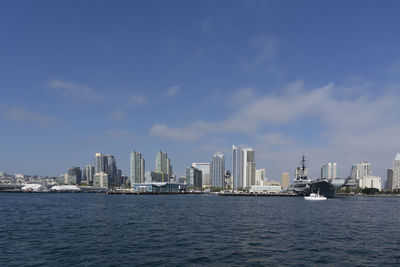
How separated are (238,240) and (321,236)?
14.1 m

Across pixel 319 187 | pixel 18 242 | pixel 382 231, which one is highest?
pixel 18 242

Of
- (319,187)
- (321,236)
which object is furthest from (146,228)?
(319,187)

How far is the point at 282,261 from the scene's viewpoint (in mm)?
29078

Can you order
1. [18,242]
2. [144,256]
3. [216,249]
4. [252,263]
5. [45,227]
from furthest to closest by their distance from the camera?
1. [45,227]
2. [18,242]
3. [216,249]
4. [144,256]
5. [252,263]

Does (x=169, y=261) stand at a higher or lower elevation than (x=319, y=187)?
higher

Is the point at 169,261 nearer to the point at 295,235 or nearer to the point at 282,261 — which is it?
the point at 282,261

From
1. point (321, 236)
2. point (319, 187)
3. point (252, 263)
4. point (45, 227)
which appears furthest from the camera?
point (319, 187)

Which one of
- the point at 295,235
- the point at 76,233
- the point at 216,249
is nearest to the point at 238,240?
the point at 216,249

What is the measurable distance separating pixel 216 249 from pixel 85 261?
1464cm

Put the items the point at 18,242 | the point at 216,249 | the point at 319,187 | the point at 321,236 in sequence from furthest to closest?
the point at 319,187, the point at 321,236, the point at 18,242, the point at 216,249

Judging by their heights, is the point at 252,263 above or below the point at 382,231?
above

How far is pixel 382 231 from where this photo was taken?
4959 cm

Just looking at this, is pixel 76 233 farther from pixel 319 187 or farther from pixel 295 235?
pixel 319 187

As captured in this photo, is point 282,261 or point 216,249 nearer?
point 282,261
